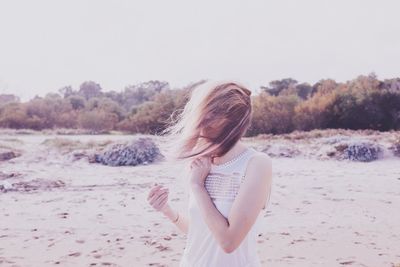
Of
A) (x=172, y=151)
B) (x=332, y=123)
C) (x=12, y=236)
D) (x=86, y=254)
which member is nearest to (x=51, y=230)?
(x=12, y=236)

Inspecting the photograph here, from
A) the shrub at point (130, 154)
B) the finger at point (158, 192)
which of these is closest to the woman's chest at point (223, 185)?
the finger at point (158, 192)

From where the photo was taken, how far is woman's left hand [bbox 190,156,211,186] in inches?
61.7

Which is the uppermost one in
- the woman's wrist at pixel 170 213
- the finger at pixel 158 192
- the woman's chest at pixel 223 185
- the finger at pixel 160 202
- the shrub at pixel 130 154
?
the woman's chest at pixel 223 185

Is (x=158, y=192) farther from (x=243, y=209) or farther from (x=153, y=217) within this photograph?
(x=153, y=217)

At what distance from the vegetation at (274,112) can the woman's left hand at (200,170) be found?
1986 centimetres

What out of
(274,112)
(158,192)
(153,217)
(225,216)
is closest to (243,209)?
(225,216)

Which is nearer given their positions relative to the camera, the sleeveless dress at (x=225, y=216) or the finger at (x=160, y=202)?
the sleeveless dress at (x=225, y=216)

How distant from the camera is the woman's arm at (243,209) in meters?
1.47

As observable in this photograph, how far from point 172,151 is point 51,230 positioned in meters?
5.73

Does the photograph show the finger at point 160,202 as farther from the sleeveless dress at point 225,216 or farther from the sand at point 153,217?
the sand at point 153,217

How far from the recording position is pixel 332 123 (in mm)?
25703

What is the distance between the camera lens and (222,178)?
1560mm

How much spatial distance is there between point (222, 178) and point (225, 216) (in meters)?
0.11

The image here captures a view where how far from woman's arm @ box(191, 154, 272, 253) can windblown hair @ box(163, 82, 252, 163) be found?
0.11 m
